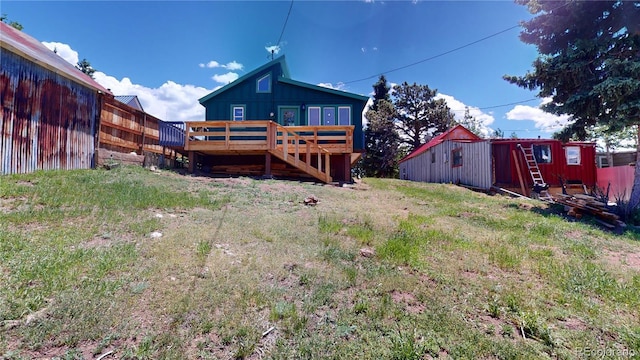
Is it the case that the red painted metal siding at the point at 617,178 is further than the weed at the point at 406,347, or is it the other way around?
the red painted metal siding at the point at 617,178

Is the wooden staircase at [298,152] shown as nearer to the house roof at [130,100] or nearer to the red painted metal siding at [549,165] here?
the red painted metal siding at [549,165]

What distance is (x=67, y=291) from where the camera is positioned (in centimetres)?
273

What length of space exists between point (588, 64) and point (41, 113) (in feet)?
48.5

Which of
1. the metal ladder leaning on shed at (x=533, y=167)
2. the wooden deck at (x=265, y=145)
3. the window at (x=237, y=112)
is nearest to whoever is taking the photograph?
the wooden deck at (x=265, y=145)

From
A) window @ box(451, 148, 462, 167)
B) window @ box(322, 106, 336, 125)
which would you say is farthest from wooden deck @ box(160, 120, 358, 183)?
window @ box(451, 148, 462, 167)

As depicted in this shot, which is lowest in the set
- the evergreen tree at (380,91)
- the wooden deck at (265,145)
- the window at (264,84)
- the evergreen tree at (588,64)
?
the wooden deck at (265,145)

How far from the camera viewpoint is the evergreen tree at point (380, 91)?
32719 millimetres

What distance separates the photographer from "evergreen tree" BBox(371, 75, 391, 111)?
32.7 meters

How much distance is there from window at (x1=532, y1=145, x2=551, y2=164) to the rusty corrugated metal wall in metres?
19.2

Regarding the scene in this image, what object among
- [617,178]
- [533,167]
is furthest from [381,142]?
[617,178]

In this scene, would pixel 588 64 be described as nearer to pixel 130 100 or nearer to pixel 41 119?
pixel 41 119

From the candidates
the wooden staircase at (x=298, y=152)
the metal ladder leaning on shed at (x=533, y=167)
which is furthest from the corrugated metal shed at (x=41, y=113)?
the metal ladder leaning on shed at (x=533, y=167)

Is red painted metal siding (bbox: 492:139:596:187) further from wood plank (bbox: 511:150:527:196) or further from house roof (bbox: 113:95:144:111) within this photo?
house roof (bbox: 113:95:144:111)

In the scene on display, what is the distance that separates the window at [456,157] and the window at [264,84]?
1101 centimetres
